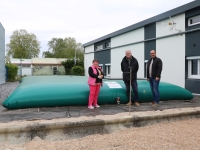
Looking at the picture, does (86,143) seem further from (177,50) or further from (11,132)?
(177,50)

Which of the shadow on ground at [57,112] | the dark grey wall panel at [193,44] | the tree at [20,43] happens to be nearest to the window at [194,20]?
the dark grey wall panel at [193,44]

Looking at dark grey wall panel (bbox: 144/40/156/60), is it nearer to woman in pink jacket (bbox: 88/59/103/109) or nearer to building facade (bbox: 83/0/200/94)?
building facade (bbox: 83/0/200/94)

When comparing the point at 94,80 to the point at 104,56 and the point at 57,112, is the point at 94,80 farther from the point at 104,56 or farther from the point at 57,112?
the point at 104,56

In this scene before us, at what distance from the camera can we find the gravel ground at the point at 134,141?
3424 millimetres

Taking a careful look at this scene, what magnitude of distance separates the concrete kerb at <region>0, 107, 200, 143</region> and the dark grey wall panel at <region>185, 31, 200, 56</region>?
4.65 m

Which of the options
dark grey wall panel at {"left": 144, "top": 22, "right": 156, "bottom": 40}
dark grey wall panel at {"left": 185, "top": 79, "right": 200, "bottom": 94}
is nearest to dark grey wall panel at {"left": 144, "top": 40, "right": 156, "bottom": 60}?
dark grey wall panel at {"left": 144, "top": 22, "right": 156, "bottom": 40}

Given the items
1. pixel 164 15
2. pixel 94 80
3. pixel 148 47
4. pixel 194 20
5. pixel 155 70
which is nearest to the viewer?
pixel 94 80

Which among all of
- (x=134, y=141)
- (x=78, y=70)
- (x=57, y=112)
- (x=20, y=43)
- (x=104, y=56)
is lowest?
(x=134, y=141)

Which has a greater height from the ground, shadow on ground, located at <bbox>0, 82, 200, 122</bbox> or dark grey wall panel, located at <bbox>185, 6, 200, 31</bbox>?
dark grey wall panel, located at <bbox>185, 6, 200, 31</bbox>

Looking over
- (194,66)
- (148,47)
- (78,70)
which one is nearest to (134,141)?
(194,66)

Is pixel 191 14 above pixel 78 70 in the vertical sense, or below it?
above

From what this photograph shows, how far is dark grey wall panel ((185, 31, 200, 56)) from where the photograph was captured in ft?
28.0

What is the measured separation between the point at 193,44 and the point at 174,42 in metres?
1.14

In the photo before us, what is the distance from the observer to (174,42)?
32.2ft
